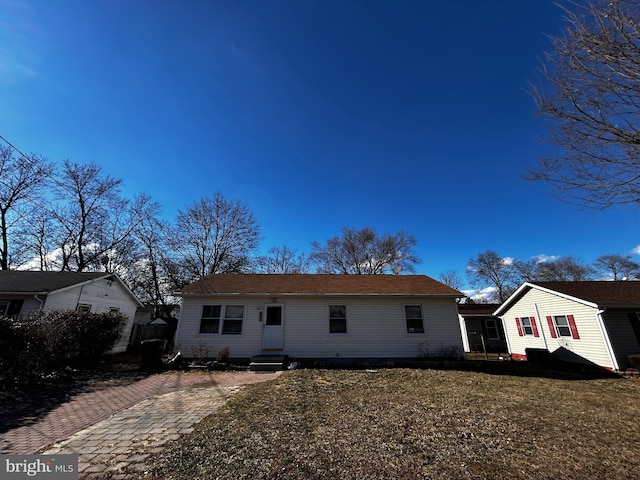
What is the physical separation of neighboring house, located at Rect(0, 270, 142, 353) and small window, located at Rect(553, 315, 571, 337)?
877 inches

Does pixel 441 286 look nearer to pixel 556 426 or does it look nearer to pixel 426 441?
pixel 556 426

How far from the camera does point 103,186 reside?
22.8m

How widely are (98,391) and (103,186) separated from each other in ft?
70.1

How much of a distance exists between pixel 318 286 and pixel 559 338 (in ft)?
41.2

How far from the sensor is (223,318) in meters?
12.0

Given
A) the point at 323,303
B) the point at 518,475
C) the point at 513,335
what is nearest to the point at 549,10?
the point at 518,475

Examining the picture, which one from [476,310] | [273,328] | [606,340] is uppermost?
[476,310]

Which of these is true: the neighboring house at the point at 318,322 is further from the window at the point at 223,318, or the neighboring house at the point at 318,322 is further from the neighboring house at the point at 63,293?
the neighboring house at the point at 63,293

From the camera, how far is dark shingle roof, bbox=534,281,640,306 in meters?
11.8

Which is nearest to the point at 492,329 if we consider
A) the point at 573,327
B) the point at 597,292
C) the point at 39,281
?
the point at 573,327

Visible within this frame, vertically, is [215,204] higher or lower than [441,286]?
higher

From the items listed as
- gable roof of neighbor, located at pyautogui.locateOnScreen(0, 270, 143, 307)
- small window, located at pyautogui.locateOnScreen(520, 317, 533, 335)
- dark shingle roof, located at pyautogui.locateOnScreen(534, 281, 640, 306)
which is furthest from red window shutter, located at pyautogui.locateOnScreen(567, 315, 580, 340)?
gable roof of neighbor, located at pyautogui.locateOnScreen(0, 270, 143, 307)

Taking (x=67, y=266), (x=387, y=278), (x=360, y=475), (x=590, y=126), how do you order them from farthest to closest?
(x=67, y=266) < (x=387, y=278) < (x=590, y=126) < (x=360, y=475)

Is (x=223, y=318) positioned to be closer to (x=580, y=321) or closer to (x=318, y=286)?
(x=318, y=286)
